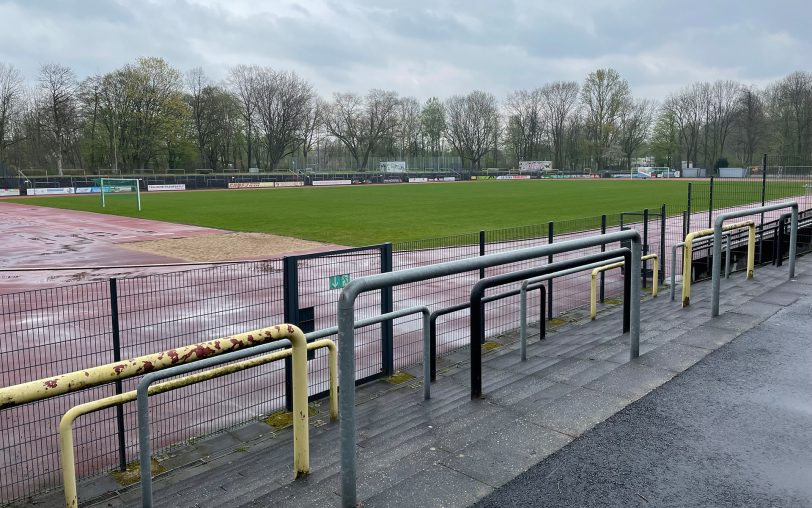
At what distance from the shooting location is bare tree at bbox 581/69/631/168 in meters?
105

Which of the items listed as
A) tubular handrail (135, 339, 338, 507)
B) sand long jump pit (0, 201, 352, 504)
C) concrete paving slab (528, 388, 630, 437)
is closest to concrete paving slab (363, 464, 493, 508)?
tubular handrail (135, 339, 338, 507)

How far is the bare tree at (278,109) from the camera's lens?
99.8 meters

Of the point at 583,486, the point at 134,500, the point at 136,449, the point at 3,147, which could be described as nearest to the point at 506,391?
the point at 583,486

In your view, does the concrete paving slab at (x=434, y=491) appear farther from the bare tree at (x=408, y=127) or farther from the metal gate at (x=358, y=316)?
the bare tree at (x=408, y=127)

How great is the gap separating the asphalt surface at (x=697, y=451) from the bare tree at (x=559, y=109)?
380 feet

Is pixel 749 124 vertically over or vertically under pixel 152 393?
over

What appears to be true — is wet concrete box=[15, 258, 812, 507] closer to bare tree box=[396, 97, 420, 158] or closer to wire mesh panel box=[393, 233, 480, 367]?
wire mesh panel box=[393, 233, 480, 367]

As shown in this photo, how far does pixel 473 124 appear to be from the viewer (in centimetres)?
12062

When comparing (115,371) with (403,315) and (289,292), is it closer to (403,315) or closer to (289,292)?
(403,315)

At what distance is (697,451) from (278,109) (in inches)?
4093

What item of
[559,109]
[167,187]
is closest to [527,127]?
[559,109]

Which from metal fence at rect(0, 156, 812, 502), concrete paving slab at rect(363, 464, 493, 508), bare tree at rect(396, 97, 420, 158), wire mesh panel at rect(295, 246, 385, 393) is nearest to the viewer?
concrete paving slab at rect(363, 464, 493, 508)

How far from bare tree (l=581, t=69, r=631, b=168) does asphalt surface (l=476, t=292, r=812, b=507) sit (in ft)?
350

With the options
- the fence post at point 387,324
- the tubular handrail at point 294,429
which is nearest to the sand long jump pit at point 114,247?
the fence post at point 387,324
